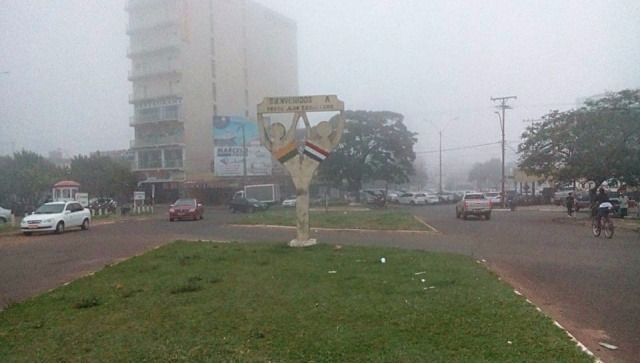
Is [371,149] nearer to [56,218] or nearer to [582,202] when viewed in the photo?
[582,202]

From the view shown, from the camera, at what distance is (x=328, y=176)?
56.2m

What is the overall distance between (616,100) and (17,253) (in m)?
26.5

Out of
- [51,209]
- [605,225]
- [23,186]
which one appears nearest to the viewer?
[605,225]

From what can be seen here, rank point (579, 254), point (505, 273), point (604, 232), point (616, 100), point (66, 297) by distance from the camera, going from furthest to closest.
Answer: point (616, 100), point (604, 232), point (579, 254), point (505, 273), point (66, 297)

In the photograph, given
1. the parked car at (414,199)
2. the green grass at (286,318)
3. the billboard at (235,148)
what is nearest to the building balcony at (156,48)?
the billboard at (235,148)

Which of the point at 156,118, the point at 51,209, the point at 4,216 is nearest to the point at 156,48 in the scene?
the point at 156,118

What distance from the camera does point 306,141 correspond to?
1458 centimetres

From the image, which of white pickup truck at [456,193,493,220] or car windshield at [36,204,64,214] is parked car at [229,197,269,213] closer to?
white pickup truck at [456,193,493,220]

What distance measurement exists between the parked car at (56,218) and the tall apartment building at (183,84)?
27294 millimetres

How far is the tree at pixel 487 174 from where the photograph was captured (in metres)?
112

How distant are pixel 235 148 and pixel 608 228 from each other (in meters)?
44.1

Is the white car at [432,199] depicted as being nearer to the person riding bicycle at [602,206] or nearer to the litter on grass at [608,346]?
the person riding bicycle at [602,206]

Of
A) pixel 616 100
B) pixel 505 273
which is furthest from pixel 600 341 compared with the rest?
pixel 616 100

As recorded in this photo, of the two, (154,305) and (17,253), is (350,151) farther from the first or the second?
(154,305)
